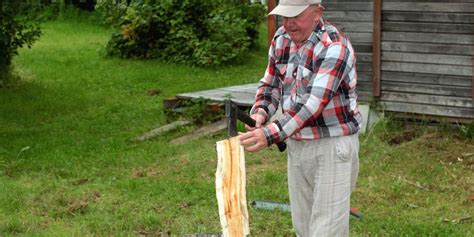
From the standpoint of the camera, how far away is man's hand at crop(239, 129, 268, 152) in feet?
13.4

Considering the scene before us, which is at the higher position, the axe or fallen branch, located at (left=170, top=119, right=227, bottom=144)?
the axe

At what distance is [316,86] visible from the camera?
13.5ft

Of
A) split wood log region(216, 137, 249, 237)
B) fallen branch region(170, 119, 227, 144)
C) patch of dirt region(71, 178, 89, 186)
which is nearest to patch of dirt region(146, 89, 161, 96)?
A: fallen branch region(170, 119, 227, 144)

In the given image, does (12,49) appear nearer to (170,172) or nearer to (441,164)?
(170,172)

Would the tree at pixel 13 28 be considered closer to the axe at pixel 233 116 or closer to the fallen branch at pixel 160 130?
the fallen branch at pixel 160 130

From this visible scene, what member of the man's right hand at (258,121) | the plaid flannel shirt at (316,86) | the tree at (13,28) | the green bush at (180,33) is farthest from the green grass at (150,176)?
the green bush at (180,33)

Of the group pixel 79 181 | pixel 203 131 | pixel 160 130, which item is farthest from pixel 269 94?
pixel 160 130

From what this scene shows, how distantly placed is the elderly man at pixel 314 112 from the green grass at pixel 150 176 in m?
1.98

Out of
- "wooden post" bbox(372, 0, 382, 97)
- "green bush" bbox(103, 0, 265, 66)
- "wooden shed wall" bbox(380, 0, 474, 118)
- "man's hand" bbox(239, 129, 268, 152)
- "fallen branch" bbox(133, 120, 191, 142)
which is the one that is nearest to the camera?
"man's hand" bbox(239, 129, 268, 152)

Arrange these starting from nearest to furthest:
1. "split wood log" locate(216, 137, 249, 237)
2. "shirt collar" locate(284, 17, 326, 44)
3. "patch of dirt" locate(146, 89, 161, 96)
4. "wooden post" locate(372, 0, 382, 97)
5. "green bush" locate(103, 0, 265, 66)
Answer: "shirt collar" locate(284, 17, 326, 44), "split wood log" locate(216, 137, 249, 237), "wooden post" locate(372, 0, 382, 97), "patch of dirt" locate(146, 89, 161, 96), "green bush" locate(103, 0, 265, 66)

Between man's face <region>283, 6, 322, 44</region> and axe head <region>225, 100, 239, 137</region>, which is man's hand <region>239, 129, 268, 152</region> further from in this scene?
man's face <region>283, 6, 322, 44</region>

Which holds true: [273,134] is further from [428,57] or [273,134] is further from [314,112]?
[428,57]

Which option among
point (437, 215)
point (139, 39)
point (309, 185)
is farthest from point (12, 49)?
point (309, 185)

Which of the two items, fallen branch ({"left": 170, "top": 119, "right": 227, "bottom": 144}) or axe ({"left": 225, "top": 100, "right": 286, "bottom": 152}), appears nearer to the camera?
axe ({"left": 225, "top": 100, "right": 286, "bottom": 152})
